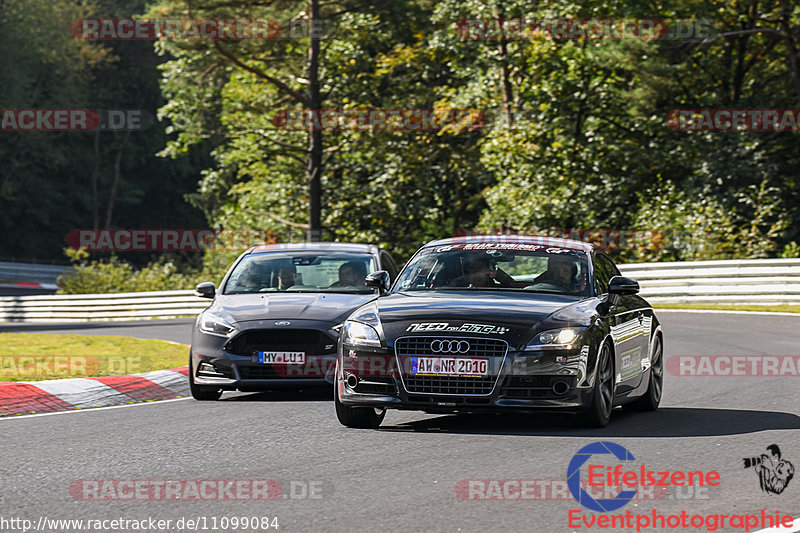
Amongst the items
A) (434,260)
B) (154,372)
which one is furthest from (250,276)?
(434,260)

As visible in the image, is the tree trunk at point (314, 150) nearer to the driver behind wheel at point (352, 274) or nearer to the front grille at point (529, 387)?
the driver behind wheel at point (352, 274)

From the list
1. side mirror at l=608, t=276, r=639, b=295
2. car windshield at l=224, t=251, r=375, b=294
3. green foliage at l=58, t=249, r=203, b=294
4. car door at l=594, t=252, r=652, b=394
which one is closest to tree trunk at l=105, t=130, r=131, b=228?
green foliage at l=58, t=249, r=203, b=294

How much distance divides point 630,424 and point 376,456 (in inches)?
107

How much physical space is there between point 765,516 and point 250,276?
8733mm

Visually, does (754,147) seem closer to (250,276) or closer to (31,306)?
(31,306)

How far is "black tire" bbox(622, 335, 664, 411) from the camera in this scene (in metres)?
11.3

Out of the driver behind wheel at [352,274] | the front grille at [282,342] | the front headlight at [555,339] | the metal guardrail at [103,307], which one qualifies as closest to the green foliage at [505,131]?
the metal guardrail at [103,307]

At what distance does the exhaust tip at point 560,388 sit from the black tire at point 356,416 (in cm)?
158

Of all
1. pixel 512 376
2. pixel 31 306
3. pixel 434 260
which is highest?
pixel 434 260

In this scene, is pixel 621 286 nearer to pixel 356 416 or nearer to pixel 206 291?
pixel 356 416

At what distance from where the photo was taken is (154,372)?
47.2 ft

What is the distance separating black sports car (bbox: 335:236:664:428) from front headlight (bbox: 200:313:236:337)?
92.7 inches

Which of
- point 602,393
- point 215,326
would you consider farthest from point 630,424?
point 215,326

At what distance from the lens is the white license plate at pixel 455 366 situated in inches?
366
